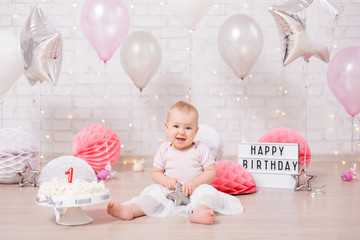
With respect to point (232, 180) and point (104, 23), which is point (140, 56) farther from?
point (232, 180)

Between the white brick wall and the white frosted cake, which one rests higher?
the white brick wall

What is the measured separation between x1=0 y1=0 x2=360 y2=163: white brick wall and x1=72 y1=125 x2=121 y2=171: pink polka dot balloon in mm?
612

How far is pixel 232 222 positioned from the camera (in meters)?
1.70

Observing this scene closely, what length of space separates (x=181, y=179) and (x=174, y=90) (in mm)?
1668

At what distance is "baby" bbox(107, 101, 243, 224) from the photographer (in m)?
1.81

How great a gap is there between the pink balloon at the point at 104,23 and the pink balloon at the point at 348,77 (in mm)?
1462

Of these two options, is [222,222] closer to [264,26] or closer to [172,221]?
[172,221]

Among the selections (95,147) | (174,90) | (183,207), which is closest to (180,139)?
(183,207)

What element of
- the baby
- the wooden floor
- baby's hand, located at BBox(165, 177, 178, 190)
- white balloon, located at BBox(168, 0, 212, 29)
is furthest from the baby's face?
white balloon, located at BBox(168, 0, 212, 29)

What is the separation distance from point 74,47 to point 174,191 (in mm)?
2127

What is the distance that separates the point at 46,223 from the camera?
1.71 meters

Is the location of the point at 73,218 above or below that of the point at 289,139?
below

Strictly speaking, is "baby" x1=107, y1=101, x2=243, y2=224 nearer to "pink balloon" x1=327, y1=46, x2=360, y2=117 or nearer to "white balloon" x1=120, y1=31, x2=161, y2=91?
"white balloon" x1=120, y1=31, x2=161, y2=91

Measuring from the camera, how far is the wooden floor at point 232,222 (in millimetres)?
1530
